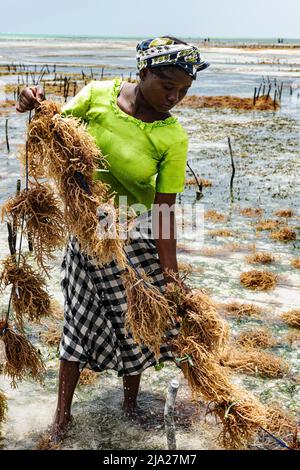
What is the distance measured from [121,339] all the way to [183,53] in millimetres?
1469

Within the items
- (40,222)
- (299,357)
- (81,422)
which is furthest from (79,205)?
(299,357)

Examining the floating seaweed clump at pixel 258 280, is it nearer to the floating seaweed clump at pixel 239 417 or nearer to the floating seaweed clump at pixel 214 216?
the floating seaweed clump at pixel 214 216

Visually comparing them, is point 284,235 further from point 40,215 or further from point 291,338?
point 40,215

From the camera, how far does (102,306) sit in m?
2.79

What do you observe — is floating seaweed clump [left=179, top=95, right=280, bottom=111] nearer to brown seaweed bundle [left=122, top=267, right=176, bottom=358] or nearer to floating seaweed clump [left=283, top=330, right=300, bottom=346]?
floating seaweed clump [left=283, top=330, right=300, bottom=346]

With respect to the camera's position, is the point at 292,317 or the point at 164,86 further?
the point at 292,317

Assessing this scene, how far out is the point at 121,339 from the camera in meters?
2.82

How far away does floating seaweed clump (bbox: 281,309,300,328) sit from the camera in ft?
15.0

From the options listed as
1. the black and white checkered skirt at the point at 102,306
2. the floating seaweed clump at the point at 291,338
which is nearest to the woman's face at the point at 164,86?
the black and white checkered skirt at the point at 102,306

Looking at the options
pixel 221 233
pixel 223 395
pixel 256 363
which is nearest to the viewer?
pixel 223 395

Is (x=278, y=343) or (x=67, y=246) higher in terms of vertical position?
(x=67, y=246)

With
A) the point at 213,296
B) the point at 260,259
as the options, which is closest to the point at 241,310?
the point at 213,296

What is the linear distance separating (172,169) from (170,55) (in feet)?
1.68

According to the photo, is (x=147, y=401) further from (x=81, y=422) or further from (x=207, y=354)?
(x=207, y=354)
